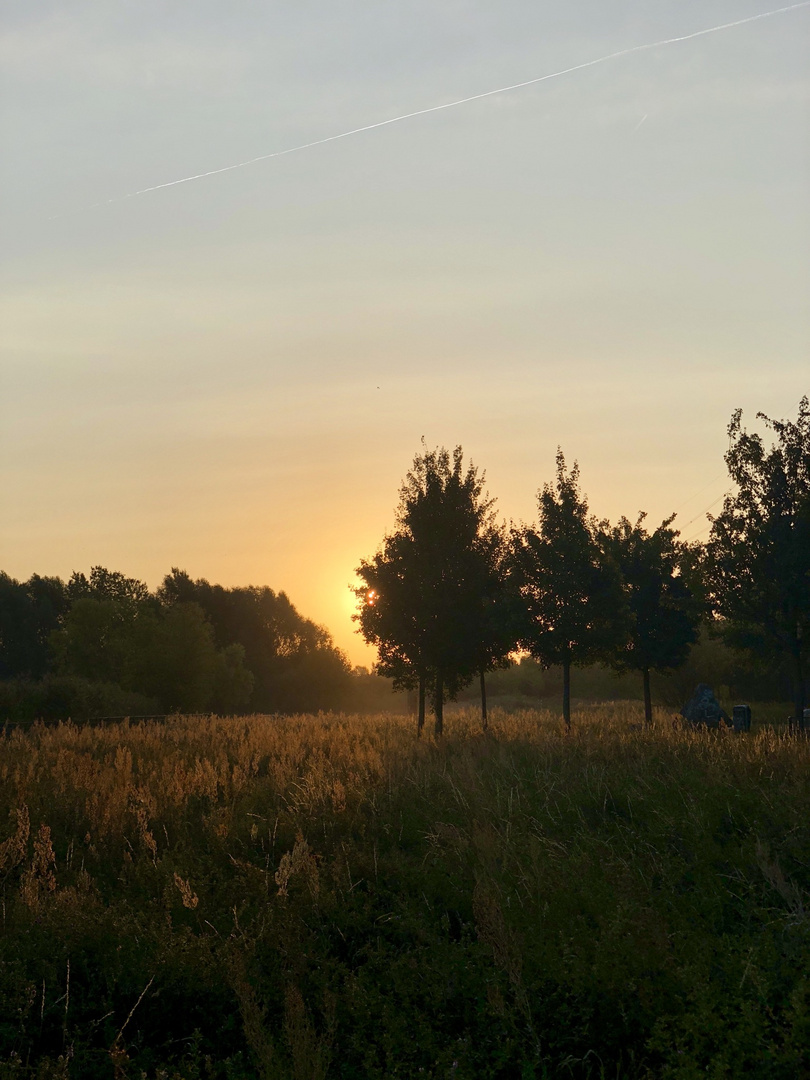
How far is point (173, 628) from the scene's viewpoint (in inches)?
1827

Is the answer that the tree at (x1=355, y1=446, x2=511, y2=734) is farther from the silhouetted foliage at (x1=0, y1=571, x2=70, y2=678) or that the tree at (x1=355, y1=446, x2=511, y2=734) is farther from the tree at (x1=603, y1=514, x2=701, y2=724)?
the silhouetted foliage at (x1=0, y1=571, x2=70, y2=678)

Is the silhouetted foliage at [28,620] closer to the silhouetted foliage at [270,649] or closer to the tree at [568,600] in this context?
the silhouetted foliage at [270,649]

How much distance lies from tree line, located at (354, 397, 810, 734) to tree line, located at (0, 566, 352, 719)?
14.6m

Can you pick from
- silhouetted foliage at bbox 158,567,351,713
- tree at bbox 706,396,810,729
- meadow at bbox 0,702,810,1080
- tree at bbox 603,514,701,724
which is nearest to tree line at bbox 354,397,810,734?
tree at bbox 706,396,810,729

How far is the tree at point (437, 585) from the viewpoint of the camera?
2227cm

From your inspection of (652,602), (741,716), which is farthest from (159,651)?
(741,716)

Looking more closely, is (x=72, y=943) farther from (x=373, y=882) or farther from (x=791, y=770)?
(x=791, y=770)

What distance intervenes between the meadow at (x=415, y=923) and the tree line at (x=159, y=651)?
878 inches

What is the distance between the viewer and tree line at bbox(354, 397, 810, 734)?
19812mm

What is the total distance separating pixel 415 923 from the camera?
6.99m

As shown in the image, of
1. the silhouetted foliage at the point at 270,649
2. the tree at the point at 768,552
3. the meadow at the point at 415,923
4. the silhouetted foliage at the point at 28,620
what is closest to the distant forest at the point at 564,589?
the tree at the point at 768,552

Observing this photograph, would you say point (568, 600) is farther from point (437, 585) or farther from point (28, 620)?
point (28, 620)

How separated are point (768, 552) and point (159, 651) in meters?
33.8

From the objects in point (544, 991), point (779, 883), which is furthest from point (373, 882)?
point (779, 883)
